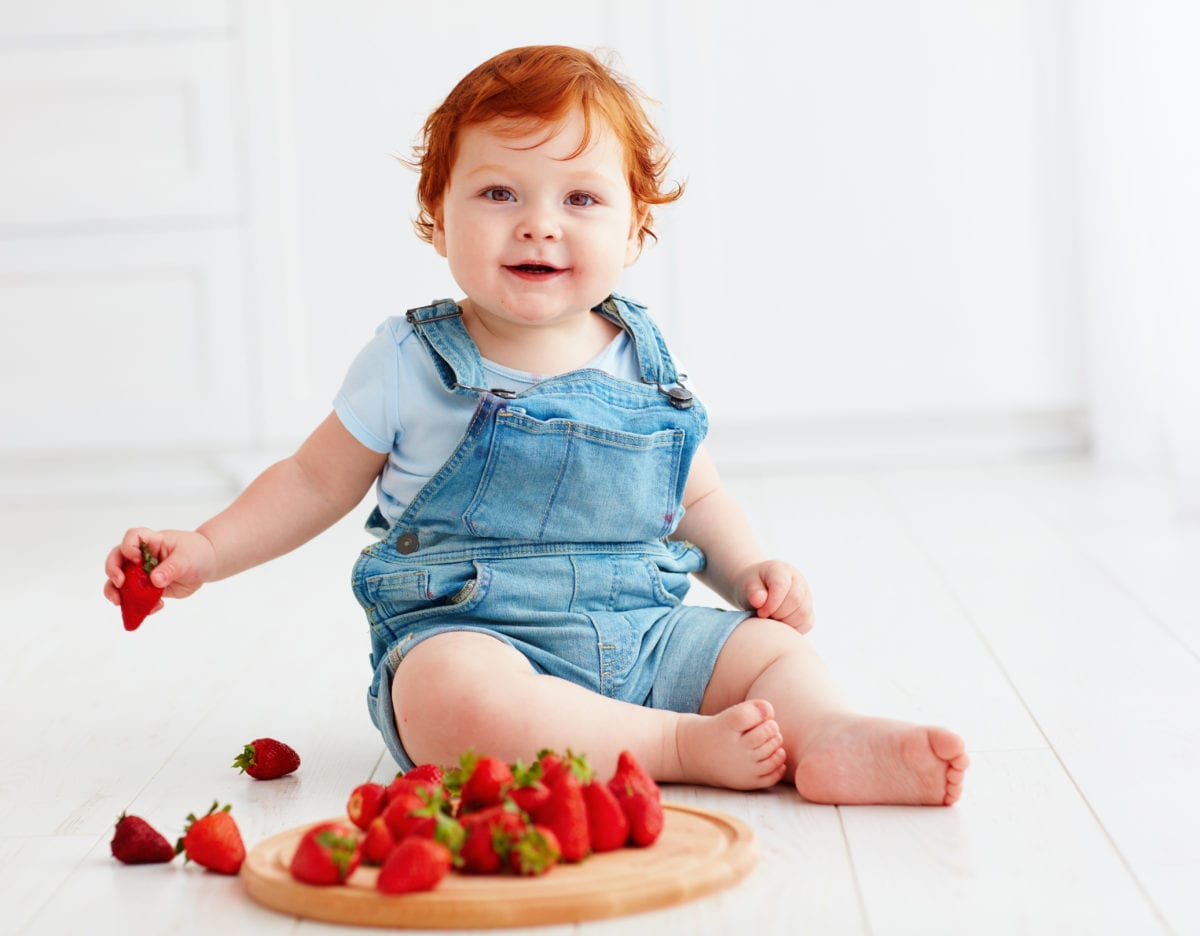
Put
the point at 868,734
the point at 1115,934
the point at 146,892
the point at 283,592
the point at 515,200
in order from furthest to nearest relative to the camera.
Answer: the point at 283,592, the point at 515,200, the point at 868,734, the point at 146,892, the point at 1115,934

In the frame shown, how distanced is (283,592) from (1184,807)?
3.56ft

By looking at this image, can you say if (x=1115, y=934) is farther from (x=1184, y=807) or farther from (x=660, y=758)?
(x=660, y=758)

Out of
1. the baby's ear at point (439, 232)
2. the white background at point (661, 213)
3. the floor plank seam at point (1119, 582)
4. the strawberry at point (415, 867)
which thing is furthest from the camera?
the white background at point (661, 213)

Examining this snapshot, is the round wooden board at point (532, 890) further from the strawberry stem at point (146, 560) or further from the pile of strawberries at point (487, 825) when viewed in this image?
the strawberry stem at point (146, 560)

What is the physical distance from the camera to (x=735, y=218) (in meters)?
2.56

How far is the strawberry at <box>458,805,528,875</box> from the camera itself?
2.44 feet

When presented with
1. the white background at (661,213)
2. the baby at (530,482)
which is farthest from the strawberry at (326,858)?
the white background at (661,213)

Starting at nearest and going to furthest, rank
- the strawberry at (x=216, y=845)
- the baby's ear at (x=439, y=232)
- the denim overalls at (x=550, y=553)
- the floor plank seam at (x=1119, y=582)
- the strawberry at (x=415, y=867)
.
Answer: the strawberry at (x=415, y=867) → the strawberry at (x=216, y=845) → the denim overalls at (x=550, y=553) → the baby's ear at (x=439, y=232) → the floor plank seam at (x=1119, y=582)

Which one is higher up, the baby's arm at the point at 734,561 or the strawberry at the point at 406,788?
the baby's arm at the point at 734,561

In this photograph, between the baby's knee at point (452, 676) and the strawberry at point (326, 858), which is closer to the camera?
the strawberry at point (326, 858)

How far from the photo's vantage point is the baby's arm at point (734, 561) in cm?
111

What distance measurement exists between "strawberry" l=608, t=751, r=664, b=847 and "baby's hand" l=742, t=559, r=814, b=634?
12.6 inches

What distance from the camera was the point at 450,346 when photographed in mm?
1120

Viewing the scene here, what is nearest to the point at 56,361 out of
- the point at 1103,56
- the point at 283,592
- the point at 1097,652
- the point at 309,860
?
the point at 283,592
